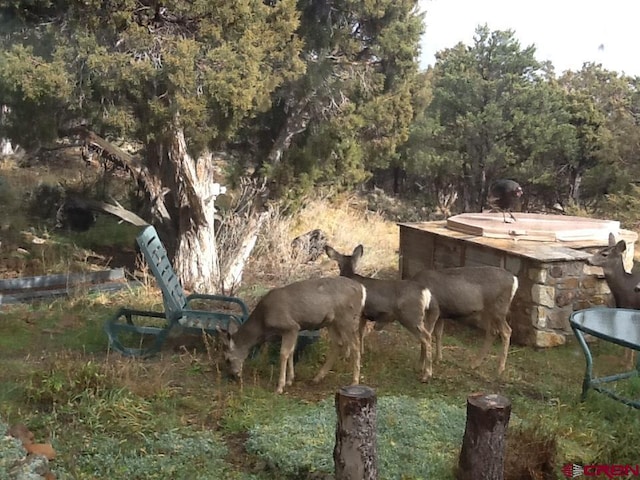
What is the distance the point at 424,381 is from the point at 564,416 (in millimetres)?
1133

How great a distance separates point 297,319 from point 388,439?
4.09 feet

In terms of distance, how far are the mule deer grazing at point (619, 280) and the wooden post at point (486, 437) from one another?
3104 mm

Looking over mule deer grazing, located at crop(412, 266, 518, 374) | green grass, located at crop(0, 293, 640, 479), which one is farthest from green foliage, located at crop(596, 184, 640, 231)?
mule deer grazing, located at crop(412, 266, 518, 374)

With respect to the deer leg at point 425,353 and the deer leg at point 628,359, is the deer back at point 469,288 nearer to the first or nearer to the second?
the deer leg at point 425,353

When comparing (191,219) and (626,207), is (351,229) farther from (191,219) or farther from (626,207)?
(626,207)

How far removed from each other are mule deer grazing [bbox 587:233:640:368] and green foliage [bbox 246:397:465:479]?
87.2 inches

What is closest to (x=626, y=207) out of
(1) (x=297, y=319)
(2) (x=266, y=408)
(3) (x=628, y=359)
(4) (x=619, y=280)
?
(4) (x=619, y=280)

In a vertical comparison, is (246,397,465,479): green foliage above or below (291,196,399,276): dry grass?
below

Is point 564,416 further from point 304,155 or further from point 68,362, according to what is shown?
point 304,155

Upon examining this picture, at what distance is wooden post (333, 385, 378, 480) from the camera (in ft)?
11.3

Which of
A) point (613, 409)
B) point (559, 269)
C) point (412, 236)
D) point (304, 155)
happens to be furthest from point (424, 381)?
point (304, 155)

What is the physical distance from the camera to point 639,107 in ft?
50.4

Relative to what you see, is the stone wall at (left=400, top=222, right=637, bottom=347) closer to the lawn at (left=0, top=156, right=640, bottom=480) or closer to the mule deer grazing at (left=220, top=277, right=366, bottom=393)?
the lawn at (left=0, top=156, right=640, bottom=480)

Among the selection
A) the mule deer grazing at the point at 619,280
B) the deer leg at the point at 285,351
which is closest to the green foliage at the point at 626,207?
the mule deer grazing at the point at 619,280
